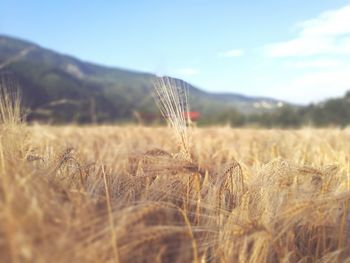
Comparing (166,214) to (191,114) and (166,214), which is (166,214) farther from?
(191,114)

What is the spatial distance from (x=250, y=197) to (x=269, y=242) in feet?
1.19

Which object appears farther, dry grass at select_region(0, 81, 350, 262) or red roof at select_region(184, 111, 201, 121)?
red roof at select_region(184, 111, 201, 121)

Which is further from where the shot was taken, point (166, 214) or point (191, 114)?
point (191, 114)

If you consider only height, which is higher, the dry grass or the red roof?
the red roof

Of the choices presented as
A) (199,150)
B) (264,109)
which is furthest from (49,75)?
(199,150)

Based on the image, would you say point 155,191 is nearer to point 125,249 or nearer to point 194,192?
point 194,192

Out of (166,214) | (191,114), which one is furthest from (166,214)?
(191,114)

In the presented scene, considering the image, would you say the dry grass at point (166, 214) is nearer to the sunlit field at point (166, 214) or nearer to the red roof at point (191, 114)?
the sunlit field at point (166, 214)

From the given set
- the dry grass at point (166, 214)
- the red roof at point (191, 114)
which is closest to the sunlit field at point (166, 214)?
the dry grass at point (166, 214)

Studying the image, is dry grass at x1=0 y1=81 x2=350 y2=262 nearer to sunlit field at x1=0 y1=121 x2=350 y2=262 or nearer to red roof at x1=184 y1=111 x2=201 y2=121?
sunlit field at x1=0 y1=121 x2=350 y2=262

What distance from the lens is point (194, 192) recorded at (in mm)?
1731

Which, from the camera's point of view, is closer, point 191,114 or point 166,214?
point 166,214

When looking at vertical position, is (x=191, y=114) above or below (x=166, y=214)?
above

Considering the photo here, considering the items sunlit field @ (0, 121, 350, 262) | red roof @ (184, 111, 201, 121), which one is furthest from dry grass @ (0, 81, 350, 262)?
red roof @ (184, 111, 201, 121)
